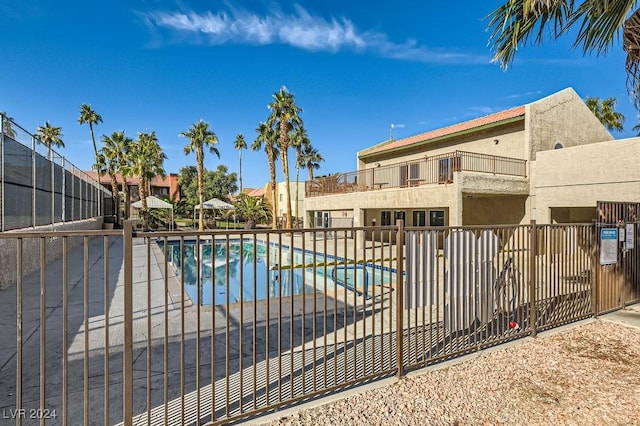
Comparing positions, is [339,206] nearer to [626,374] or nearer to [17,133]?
[17,133]

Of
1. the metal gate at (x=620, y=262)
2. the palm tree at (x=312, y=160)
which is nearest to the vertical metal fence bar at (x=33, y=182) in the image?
the metal gate at (x=620, y=262)

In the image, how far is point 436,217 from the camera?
826 inches

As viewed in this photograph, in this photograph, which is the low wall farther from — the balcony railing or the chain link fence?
the balcony railing

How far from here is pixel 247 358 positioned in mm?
4742

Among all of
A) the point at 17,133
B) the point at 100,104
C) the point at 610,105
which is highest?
the point at 100,104

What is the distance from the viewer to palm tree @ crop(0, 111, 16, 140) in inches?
332

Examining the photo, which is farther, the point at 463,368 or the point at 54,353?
the point at 54,353

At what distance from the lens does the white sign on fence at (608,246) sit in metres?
6.49

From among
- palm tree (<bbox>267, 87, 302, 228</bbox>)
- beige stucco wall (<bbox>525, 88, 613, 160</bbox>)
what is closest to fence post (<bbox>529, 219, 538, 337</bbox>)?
beige stucco wall (<bbox>525, 88, 613, 160</bbox>)

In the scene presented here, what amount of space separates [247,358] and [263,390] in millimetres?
904

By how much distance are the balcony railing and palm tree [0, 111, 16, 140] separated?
13421 mm

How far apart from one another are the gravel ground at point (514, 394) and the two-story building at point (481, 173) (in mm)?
8931

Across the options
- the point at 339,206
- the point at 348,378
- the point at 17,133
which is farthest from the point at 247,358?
the point at 339,206

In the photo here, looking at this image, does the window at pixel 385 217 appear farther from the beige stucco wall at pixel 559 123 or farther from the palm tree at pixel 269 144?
the beige stucco wall at pixel 559 123
